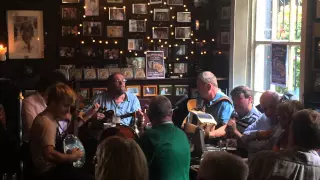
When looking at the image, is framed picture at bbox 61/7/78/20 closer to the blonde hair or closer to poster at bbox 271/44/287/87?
poster at bbox 271/44/287/87

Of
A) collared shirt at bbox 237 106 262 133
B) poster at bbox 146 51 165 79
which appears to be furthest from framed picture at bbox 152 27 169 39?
collared shirt at bbox 237 106 262 133

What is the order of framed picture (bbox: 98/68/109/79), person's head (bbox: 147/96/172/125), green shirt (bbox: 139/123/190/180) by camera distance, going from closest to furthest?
green shirt (bbox: 139/123/190/180) → person's head (bbox: 147/96/172/125) → framed picture (bbox: 98/68/109/79)

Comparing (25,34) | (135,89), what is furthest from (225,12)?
(25,34)

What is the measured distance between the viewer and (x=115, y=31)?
7.38 metres

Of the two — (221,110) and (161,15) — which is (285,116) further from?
(161,15)

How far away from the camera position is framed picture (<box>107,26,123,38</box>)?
7.36 m

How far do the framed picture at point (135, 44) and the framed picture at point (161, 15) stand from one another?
416 millimetres

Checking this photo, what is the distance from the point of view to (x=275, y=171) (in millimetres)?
2855

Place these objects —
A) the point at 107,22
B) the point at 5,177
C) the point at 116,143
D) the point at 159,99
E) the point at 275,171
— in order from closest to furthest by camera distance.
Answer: the point at 116,143
the point at 275,171
the point at 159,99
the point at 5,177
the point at 107,22

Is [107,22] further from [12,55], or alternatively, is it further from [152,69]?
[12,55]

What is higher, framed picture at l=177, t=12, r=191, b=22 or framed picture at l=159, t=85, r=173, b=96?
framed picture at l=177, t=12, r=191, b=22

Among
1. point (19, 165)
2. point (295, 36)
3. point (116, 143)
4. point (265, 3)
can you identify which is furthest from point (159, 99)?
point (265, 3)

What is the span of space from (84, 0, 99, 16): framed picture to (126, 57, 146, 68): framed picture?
2.72 feet

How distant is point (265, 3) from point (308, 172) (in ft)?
13.7
